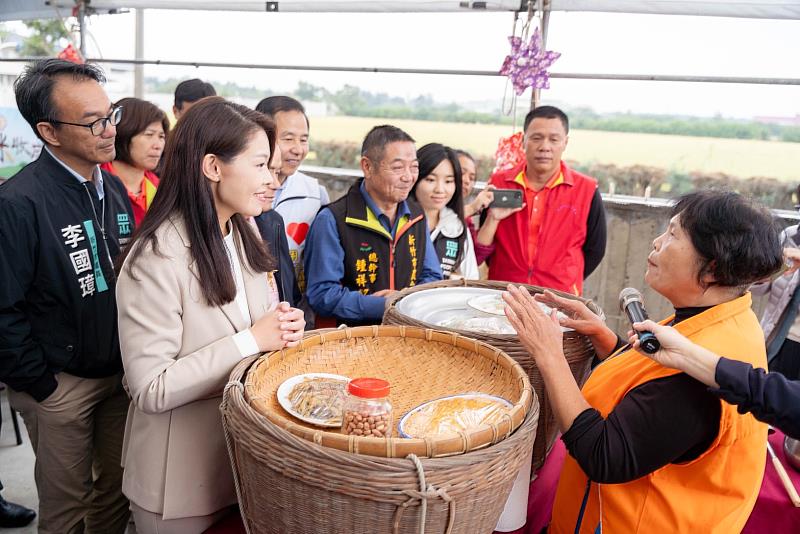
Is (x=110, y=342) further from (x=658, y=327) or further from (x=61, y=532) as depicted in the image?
(x=658, y=327)

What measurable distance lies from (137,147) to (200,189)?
1789mm

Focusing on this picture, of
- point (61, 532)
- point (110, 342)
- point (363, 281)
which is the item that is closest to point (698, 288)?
point (363, 281)

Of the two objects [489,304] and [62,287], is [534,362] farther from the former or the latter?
[62,287]

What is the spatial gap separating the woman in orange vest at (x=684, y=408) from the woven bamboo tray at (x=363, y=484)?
0.86 feet

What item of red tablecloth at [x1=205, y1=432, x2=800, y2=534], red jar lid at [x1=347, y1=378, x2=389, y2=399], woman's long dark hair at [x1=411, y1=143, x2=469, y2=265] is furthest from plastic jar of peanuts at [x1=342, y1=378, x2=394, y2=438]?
woman's long dark hair at [x1=411, y1=143, x2=469, y2=265]

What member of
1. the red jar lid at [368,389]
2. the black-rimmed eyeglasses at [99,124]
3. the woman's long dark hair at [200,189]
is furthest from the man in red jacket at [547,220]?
the red jar lid at [368,389]

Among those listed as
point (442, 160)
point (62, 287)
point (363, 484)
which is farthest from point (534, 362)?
point (442, 160)

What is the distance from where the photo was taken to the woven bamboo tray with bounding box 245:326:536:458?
47.2 inches

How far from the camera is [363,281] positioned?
228 centimetres

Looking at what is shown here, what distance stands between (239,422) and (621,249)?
3796 mm

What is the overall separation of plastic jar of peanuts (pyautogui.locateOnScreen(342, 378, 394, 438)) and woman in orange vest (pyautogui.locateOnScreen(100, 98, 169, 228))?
2.18 meters

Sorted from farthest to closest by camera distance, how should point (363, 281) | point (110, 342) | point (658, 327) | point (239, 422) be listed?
point (363, 281) → point (110, 342) → point (658, 327) → point (239, 422)

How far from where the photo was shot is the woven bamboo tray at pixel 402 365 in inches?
47.2

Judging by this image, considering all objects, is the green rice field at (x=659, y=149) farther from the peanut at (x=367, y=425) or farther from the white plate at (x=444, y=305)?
the peanut at (x=367, y=425)
